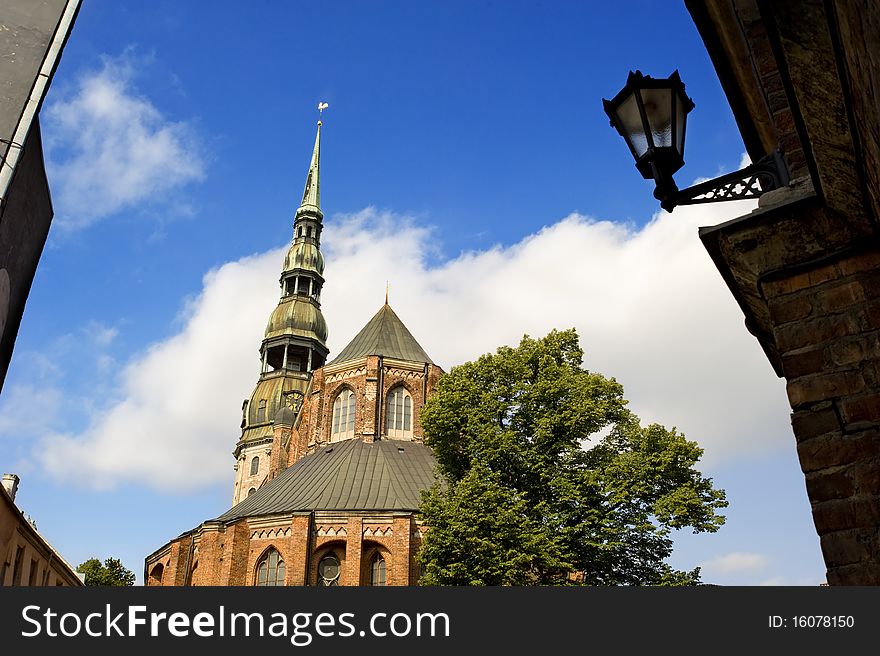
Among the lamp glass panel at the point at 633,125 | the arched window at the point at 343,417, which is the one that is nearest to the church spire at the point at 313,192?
the arched window at the point at 343,417

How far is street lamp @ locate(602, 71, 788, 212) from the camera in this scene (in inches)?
158

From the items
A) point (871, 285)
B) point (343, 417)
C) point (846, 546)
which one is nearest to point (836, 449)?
point (846, 546)

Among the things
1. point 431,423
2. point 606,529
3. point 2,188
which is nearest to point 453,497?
point 431,423

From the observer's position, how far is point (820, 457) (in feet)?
10.2

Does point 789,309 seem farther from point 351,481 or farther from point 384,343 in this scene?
point 384,343

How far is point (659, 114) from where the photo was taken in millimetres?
4133

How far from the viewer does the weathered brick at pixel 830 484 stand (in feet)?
9.88

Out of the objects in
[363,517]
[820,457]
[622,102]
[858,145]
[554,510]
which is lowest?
[820,457]

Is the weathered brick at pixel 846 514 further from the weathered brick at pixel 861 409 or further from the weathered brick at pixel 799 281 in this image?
the weathered brick at pixel 799 281

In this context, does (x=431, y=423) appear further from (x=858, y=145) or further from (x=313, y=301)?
(x=313, y=301)

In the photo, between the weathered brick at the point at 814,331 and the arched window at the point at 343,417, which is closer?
the weathered brick at the point at 814,331

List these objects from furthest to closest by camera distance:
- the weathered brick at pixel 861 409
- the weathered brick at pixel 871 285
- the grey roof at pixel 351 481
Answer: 1. the grey roof at pixel 351 481
2. the weathered brick at pixel 871 285
3. the weathered brick at pixel 861 409

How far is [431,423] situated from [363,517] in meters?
11.3

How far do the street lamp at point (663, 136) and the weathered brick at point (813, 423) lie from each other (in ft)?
4.36
